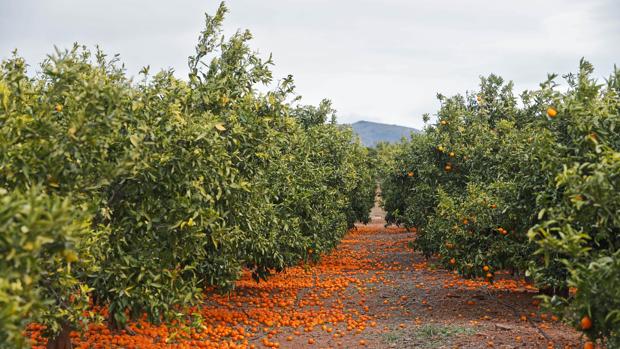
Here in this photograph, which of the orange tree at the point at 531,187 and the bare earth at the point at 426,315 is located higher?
the orange tree at the point at 531,187

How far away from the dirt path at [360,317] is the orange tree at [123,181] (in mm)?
932

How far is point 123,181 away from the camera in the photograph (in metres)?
6.04

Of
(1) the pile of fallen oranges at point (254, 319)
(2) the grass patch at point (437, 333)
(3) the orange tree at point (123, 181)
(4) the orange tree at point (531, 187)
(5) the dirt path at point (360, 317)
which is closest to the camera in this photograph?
(3) the orange tree at point (123, 181)

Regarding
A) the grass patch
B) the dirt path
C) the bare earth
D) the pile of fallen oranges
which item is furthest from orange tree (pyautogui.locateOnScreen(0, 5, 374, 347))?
the grass patch

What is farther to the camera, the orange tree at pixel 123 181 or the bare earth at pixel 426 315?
the bare earth at pixel 426 315

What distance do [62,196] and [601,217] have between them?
4.81 metres

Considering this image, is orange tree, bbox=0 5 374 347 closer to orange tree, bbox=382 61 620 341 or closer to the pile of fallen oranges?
the pile of fallen oranges

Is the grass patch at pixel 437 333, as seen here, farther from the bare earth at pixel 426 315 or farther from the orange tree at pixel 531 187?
the orange tree at pixel 531 187

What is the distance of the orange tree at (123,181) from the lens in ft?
12.8

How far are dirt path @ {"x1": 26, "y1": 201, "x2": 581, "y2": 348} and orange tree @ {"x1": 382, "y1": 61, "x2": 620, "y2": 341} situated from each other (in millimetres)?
942

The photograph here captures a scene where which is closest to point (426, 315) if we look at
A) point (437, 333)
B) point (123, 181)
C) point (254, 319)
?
point (437, 333)

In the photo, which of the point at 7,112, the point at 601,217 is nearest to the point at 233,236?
the point at 7,112

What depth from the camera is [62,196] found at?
5.11 metres

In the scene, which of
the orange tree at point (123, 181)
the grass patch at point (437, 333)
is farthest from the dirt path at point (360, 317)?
the orange tree at point (123, 181)
